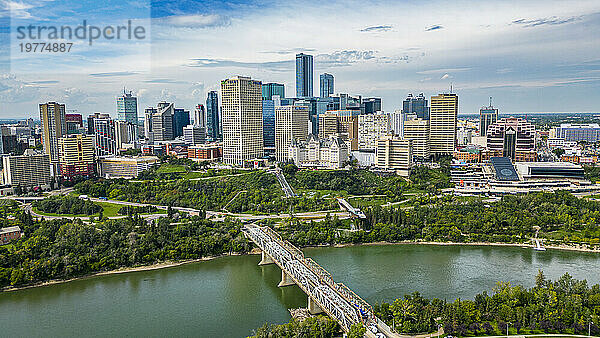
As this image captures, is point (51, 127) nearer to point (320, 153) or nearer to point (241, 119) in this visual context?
point (241, 119)

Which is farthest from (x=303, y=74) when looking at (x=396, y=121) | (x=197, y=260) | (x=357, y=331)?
(x=357, y=331)

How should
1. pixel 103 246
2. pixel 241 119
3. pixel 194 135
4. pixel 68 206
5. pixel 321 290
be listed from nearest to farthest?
1. pixel 321 290
2. pixel 103 246
3. pixel 68 206
4. pixel 241 119
5. pixel 194 135

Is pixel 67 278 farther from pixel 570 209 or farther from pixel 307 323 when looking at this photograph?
pixel 570 209

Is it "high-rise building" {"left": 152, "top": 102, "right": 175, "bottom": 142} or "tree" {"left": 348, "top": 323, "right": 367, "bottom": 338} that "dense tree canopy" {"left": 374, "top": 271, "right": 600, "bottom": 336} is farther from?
"high-rise building" {"left": 152, "top": 102, "right": 175, "bottom": 142}

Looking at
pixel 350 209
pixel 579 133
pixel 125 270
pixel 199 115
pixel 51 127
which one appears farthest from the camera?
pixel 199 115

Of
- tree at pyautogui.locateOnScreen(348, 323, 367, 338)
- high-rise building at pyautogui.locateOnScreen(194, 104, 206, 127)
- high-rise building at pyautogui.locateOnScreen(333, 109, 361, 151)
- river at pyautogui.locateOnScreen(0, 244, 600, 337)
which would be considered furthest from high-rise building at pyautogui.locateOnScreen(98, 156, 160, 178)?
tree at pyautogui.locateOnScreen(348, 323, 367, 338)

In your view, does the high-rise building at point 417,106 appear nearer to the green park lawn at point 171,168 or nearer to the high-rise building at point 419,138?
the high-rise building at point 419,138

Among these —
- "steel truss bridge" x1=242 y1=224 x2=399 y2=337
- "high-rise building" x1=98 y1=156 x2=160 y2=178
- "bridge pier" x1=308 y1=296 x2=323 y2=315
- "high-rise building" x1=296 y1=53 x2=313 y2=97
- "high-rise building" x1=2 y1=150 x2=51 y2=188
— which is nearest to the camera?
"steel truss bridge" x1=242 y1=224 x2=399 y2=337

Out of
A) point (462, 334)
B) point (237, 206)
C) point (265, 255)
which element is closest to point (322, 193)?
point (237, 206)
